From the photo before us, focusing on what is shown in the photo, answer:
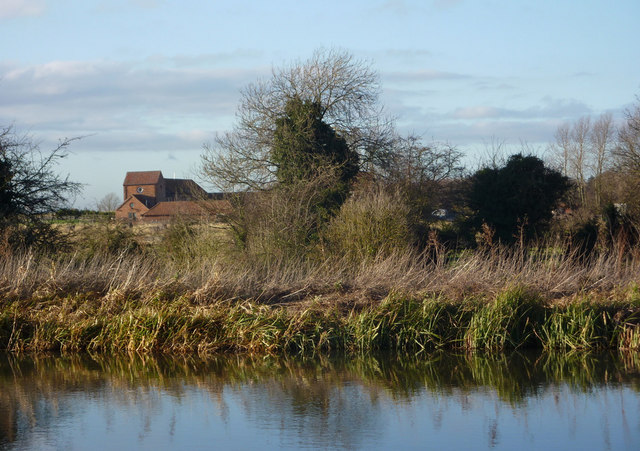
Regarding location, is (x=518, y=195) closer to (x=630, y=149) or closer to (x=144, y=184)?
(x=630, y=149)

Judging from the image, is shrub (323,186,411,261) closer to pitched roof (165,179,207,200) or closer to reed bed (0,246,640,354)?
reed bed (0,246,640,354)

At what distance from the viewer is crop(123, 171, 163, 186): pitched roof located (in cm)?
8862

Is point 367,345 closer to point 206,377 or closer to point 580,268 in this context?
point 206,377

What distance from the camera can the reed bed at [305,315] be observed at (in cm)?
1161

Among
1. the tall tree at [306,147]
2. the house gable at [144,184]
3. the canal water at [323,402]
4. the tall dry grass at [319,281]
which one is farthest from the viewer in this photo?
the house gable at [144,184]

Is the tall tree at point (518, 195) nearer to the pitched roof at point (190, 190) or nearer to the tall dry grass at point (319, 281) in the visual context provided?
the pitched roof at point (190, 190)

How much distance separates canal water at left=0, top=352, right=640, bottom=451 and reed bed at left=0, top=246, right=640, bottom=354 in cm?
47

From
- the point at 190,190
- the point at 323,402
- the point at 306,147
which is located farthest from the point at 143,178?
the point at 323,402

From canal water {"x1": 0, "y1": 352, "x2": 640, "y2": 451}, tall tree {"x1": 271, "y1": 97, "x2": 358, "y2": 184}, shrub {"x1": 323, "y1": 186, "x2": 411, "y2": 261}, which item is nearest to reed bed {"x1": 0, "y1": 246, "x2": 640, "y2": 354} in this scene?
canal water {"x1": 0, "y1": 352, "x2": 640, "y2": 451}

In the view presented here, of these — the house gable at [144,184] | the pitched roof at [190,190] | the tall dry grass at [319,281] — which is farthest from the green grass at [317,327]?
the house gable at [144,184]

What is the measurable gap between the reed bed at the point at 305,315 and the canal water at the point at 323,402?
0.47m

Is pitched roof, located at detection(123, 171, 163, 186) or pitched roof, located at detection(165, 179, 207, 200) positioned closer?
pitched roof, located at detection(165, 179, 207, 200)

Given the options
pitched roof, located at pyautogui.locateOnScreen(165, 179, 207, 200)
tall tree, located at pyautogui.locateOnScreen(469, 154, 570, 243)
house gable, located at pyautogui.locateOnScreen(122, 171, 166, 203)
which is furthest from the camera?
house gable, located at pyautogui.locateOnScreen(122, 171, 166, 203)

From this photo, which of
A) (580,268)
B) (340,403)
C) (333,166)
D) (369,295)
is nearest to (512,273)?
(580,268)
